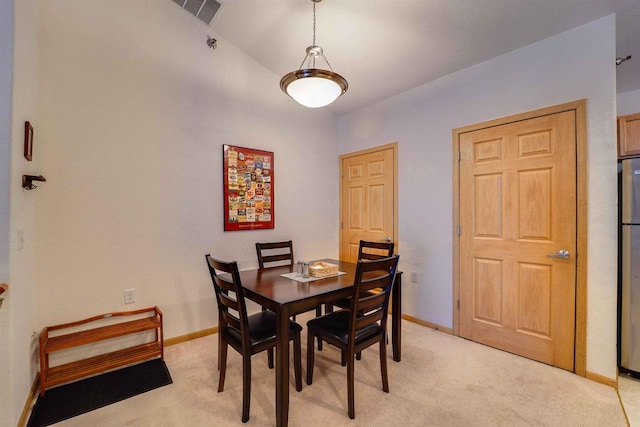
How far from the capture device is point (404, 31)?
2490 millimetres

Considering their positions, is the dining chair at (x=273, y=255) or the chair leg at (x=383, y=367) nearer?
the chair leg at (x=383, y=367)

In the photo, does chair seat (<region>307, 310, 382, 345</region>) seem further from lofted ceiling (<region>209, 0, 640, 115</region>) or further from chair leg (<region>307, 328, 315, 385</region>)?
lofted ceiling (<region>209, 0, 640, 115</region>)

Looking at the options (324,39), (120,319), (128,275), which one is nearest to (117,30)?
(324,39)

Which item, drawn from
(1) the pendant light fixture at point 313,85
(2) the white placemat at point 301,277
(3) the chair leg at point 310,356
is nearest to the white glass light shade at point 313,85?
(1) the pendant light fixture at point 313,85

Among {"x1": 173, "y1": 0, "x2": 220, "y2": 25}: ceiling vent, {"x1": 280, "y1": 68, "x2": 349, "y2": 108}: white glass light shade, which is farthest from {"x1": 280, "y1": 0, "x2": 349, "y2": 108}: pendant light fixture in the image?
{"x1": 173, "y1": 0, "x2": 220, "y2": 25}: ceiling vent

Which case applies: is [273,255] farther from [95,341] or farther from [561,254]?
[561,254]

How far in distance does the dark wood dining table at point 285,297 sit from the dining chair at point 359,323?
0.63 ft

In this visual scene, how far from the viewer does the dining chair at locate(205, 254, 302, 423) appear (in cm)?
166

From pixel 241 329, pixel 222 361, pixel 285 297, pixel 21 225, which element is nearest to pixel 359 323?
pixel 285 297

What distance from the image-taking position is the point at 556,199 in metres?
2.27

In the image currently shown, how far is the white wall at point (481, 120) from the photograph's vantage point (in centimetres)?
205

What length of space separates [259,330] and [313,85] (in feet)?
5.53

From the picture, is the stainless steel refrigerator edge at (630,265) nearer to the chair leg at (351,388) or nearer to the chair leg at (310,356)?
the chair leg at (351,388)

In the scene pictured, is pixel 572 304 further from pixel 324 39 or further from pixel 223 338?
pixel 324 39
